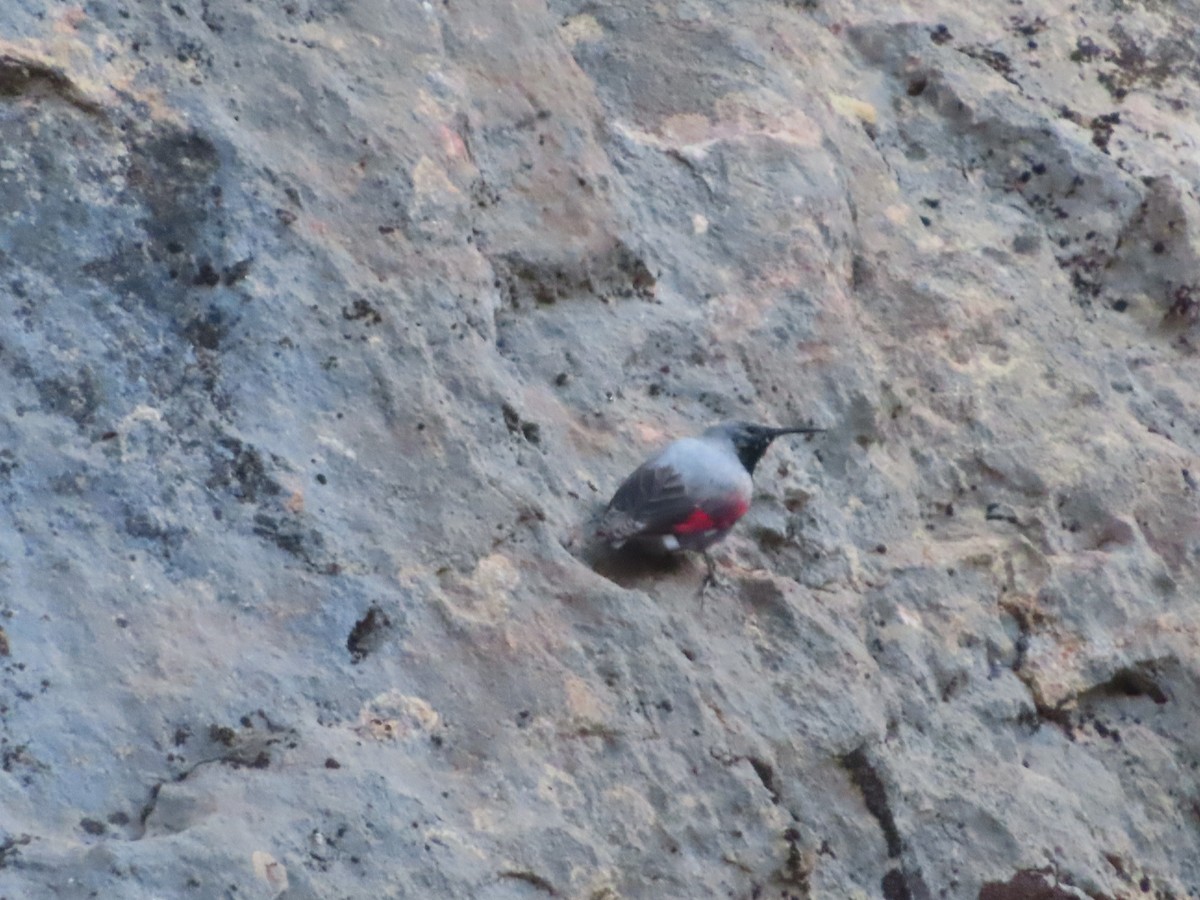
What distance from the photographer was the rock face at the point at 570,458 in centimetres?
338

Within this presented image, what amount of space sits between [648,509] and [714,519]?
0.24 metres

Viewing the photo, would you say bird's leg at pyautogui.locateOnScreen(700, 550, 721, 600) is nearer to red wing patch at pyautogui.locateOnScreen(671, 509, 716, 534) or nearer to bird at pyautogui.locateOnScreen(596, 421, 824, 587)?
bird at pyautogui.locateOnScreen(596, 421, 824, 587)

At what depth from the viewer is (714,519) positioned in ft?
14.0

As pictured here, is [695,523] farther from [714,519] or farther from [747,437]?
[747,437]

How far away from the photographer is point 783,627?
14.2 feet

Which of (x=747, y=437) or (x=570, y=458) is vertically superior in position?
(x=747, y=437)

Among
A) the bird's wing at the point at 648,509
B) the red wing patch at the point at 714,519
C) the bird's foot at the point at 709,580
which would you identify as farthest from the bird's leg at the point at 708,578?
the bird's wing at the point at 648,509

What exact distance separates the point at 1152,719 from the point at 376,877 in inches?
113

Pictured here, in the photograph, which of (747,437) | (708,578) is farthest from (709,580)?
(747,437)

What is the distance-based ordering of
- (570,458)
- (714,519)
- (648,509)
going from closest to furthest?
(648,509) < (714,519) < (570,458)

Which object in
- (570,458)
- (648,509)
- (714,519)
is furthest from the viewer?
(570,458)

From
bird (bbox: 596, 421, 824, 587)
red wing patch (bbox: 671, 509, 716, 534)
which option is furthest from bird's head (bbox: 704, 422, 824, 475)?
red wing patch (bbox: 671, 509, 716, 534)

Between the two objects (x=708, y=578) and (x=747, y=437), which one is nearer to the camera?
(x=708, y=578)

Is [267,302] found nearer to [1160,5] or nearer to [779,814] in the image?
[779,814]
